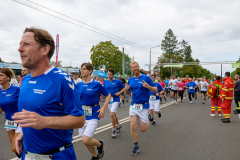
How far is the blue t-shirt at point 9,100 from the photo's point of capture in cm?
378

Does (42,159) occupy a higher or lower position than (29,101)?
lower

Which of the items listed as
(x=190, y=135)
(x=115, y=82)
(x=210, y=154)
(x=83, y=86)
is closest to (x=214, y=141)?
(x=190, y=135)

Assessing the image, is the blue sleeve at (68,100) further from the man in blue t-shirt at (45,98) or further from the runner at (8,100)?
the runner at (8,100)

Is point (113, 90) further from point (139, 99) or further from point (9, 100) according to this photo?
point (9, 100)

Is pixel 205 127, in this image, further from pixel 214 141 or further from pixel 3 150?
pixel 3 150

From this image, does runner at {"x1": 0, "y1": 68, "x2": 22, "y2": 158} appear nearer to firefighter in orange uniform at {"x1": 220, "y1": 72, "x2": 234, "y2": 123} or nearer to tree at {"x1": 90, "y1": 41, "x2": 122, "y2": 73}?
firefighter in orange uniform at {"x1": 220, "y1": 72, "x2": 234, "y2": 123}

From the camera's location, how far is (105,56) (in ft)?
172

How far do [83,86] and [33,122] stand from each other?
318 centimetres

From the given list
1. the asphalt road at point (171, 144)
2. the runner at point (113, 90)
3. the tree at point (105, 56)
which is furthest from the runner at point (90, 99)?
the tree at point (105, 56)

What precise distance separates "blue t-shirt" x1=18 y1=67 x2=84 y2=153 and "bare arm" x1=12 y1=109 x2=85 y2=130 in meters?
0.06

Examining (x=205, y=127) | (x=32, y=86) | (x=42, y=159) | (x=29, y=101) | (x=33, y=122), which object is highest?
(x=32, y=86)

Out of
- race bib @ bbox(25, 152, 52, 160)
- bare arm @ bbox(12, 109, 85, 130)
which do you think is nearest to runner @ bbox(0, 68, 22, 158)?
race bib @ bbox(25, 152, 52, 160)

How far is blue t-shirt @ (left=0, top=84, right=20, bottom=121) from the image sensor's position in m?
3.78

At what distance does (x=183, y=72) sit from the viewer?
83.2 meters
